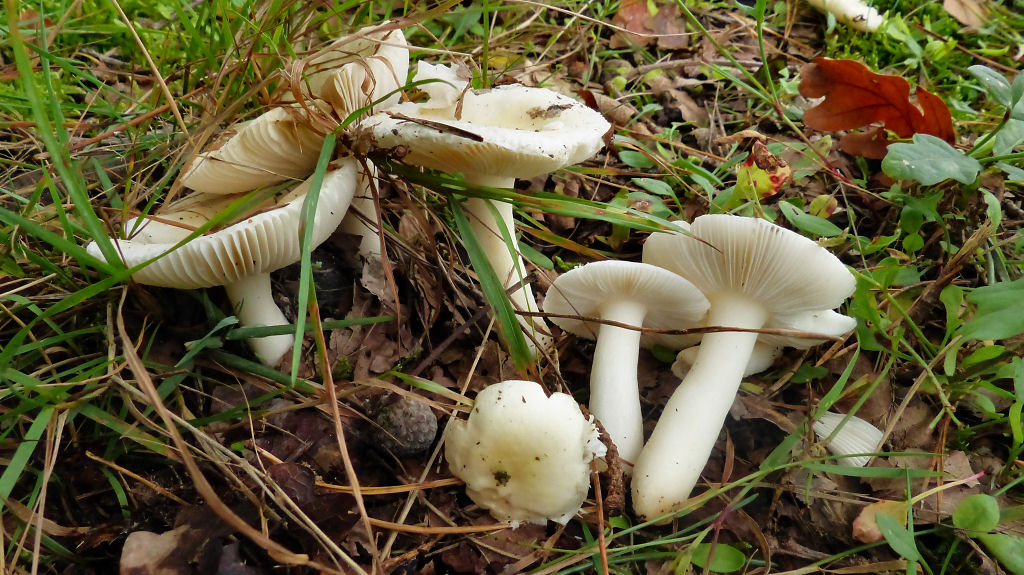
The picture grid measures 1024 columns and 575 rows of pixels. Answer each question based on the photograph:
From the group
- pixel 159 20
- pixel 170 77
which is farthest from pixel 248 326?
pixel 159 20

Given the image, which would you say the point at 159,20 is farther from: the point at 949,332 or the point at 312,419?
the point at 949,332

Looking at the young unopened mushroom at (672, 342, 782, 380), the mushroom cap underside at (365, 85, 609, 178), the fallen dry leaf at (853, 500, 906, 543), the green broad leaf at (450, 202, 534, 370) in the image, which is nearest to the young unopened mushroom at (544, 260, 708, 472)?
the young unopened mushroom at (672, 342, 782, 380)

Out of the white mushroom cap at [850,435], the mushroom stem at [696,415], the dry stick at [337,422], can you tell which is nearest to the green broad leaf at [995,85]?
the mushroom stem at [696,415]

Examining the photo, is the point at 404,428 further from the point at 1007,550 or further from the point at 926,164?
the point at 926,164

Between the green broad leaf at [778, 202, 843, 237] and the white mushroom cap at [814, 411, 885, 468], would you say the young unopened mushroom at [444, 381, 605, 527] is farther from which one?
the green broad leaf at [778, 202, 843, 237]

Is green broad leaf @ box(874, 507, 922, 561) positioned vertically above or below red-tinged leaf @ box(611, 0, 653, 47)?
below

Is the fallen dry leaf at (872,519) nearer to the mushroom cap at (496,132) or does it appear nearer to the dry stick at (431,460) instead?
the dry stick at (431,460)
